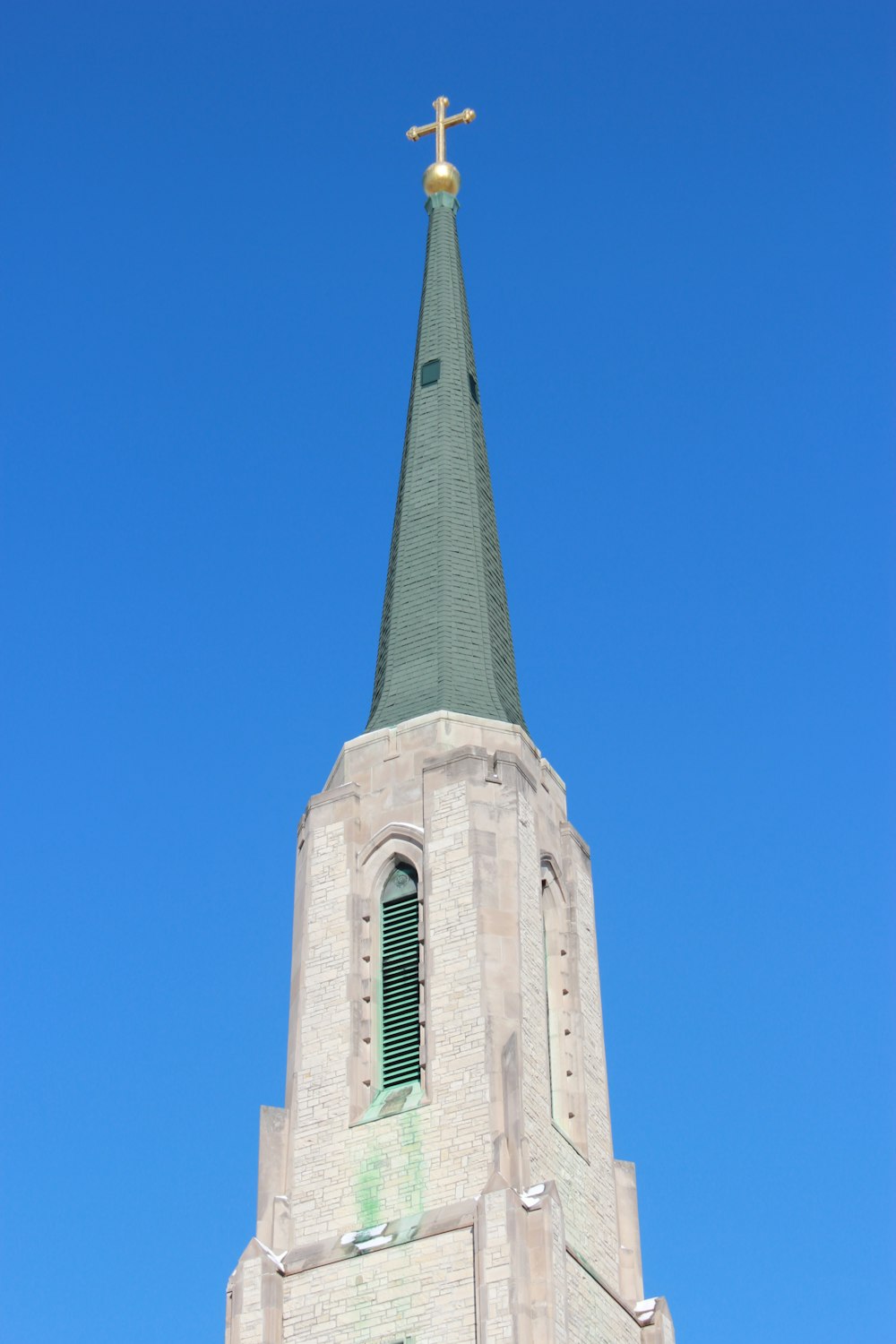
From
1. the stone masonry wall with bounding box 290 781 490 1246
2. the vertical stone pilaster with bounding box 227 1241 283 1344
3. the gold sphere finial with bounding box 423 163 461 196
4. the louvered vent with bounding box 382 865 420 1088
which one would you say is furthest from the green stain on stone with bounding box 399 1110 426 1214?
the gold sphere finial with bounding box 423 163 461 196

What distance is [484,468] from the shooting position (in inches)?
1997

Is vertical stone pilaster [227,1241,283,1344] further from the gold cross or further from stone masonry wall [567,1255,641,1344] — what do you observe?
the gold cross

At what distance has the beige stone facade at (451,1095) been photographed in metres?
36.6

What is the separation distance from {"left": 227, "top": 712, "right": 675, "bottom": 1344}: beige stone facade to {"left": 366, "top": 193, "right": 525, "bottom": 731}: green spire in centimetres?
160

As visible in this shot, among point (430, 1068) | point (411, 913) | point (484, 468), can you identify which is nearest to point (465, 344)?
point (484, 468)

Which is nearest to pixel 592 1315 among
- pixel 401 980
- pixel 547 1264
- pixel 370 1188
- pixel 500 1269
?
Result: pixel 547 1264

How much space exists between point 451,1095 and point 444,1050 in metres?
0.86

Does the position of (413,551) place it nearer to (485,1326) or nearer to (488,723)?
(488,723)

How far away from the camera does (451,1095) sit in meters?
38.7

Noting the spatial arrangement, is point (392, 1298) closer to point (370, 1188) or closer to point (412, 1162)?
point (370, 1188)

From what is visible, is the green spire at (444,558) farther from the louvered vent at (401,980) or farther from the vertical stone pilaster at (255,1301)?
the vertical stone pilaster at (255,1301)

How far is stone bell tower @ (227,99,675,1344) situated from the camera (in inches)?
1449

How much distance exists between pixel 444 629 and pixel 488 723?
3015 millimetres

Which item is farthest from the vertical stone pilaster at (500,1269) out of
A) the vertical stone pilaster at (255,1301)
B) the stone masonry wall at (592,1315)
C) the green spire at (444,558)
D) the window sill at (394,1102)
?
the green spire at (444,558)
